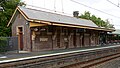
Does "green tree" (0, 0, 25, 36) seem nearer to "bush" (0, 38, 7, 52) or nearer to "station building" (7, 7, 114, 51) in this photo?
"station building" (7, 7, 114, 51)

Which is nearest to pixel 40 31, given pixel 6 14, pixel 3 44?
pixel 3 44

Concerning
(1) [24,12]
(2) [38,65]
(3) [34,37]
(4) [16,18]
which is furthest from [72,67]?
(4) [16,18]

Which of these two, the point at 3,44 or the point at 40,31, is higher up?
the point at 40,31

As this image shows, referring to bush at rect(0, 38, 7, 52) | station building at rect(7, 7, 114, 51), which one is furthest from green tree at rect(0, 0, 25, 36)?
bush at rect(0, 38, 7, 52)

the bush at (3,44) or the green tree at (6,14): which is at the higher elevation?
the green tree at (6,14)

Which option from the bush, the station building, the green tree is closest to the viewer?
the bush

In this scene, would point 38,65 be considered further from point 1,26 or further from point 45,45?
point 1,26

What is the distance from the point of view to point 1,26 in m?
34.5

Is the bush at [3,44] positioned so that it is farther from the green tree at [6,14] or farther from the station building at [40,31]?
the green tree at [6,14]

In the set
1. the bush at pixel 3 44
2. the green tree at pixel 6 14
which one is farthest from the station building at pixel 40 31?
the green tree at pixel 6 14

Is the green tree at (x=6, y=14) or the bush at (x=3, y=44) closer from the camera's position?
the bush at (x=3, y=44)

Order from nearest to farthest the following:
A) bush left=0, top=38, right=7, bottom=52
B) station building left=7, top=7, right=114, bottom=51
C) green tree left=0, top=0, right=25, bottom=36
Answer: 1. bush left=0, top=38, right=7, bottom=52
2. station building left=7, top=7, right=114, bottom=51
3. green tree left=0, top=0, right=25, bottom=36

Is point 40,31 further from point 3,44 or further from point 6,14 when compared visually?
point 6,14

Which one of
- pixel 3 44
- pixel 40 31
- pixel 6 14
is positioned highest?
pixel 6 14
